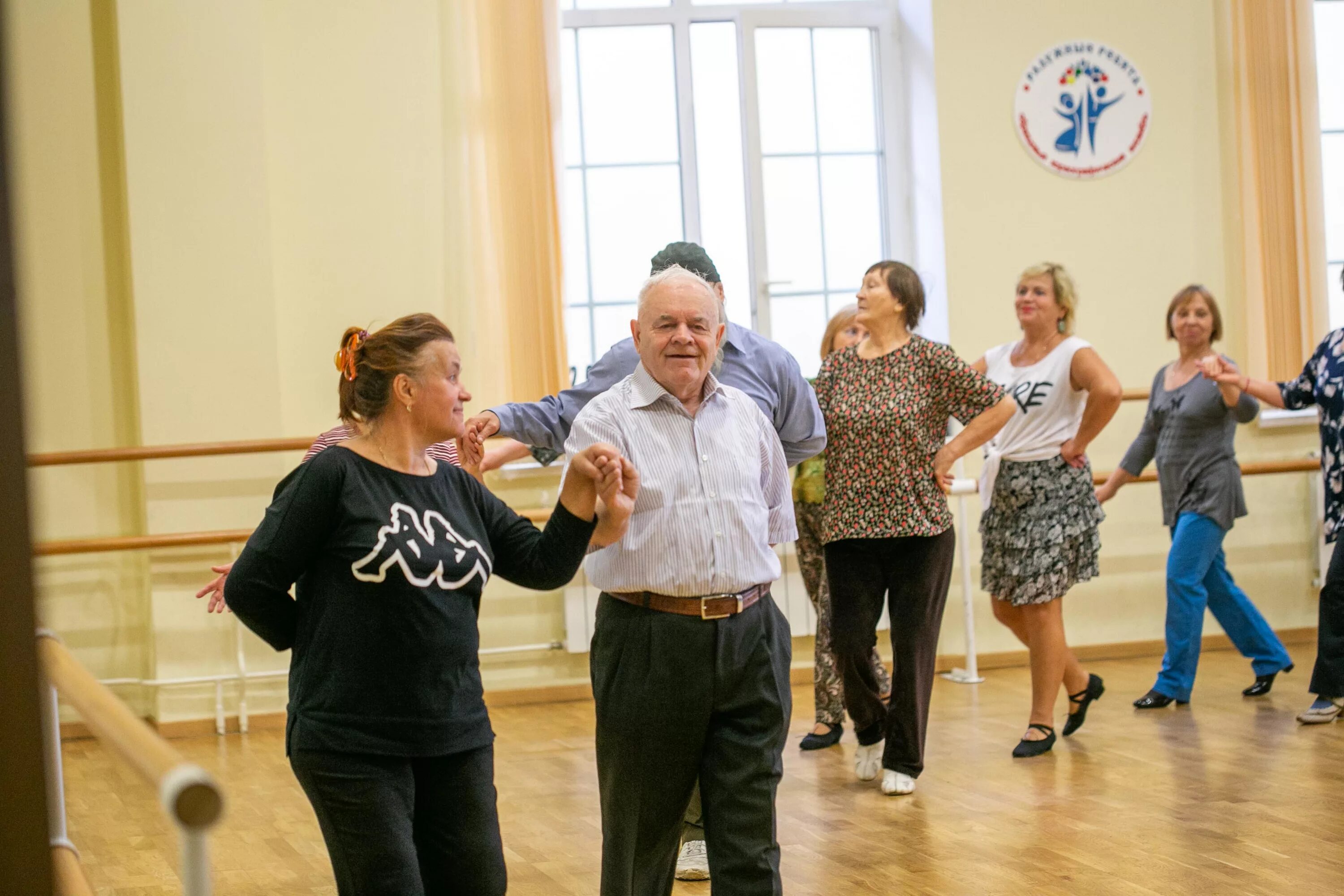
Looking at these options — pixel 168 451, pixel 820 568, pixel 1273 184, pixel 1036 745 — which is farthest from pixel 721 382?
pixel 1273 184

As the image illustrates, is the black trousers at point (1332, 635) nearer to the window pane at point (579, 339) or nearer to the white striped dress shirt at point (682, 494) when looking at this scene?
the white striped dress shirt at point (682, 494)

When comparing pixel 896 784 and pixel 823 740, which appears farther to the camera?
pixel 823 740

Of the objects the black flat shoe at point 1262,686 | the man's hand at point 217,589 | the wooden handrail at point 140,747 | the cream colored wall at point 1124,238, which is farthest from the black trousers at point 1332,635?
the wooden handrail at point 140,747

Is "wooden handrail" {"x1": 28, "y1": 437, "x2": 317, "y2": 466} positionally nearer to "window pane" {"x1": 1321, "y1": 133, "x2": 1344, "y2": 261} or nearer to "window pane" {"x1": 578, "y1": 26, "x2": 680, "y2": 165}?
"window pane" {"x1": 578, "y1": 26, "x2": 680, "y2": 165}

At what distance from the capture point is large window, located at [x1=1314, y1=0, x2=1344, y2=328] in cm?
652

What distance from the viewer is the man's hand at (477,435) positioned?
2.92m

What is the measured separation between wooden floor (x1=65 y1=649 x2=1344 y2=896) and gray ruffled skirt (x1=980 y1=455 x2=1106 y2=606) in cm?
54

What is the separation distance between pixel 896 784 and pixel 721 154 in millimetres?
3379

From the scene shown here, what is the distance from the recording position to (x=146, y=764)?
113 cm

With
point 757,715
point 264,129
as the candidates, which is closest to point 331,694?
point 757,715

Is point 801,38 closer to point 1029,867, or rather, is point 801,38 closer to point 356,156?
point 356,156

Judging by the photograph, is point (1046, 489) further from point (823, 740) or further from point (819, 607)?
point (823, 740)

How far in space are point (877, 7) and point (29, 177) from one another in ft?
12.5

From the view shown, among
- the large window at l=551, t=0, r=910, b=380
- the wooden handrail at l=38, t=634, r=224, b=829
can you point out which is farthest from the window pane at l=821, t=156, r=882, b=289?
the wooden handrail at l=38, t=634, r=224, b=829
